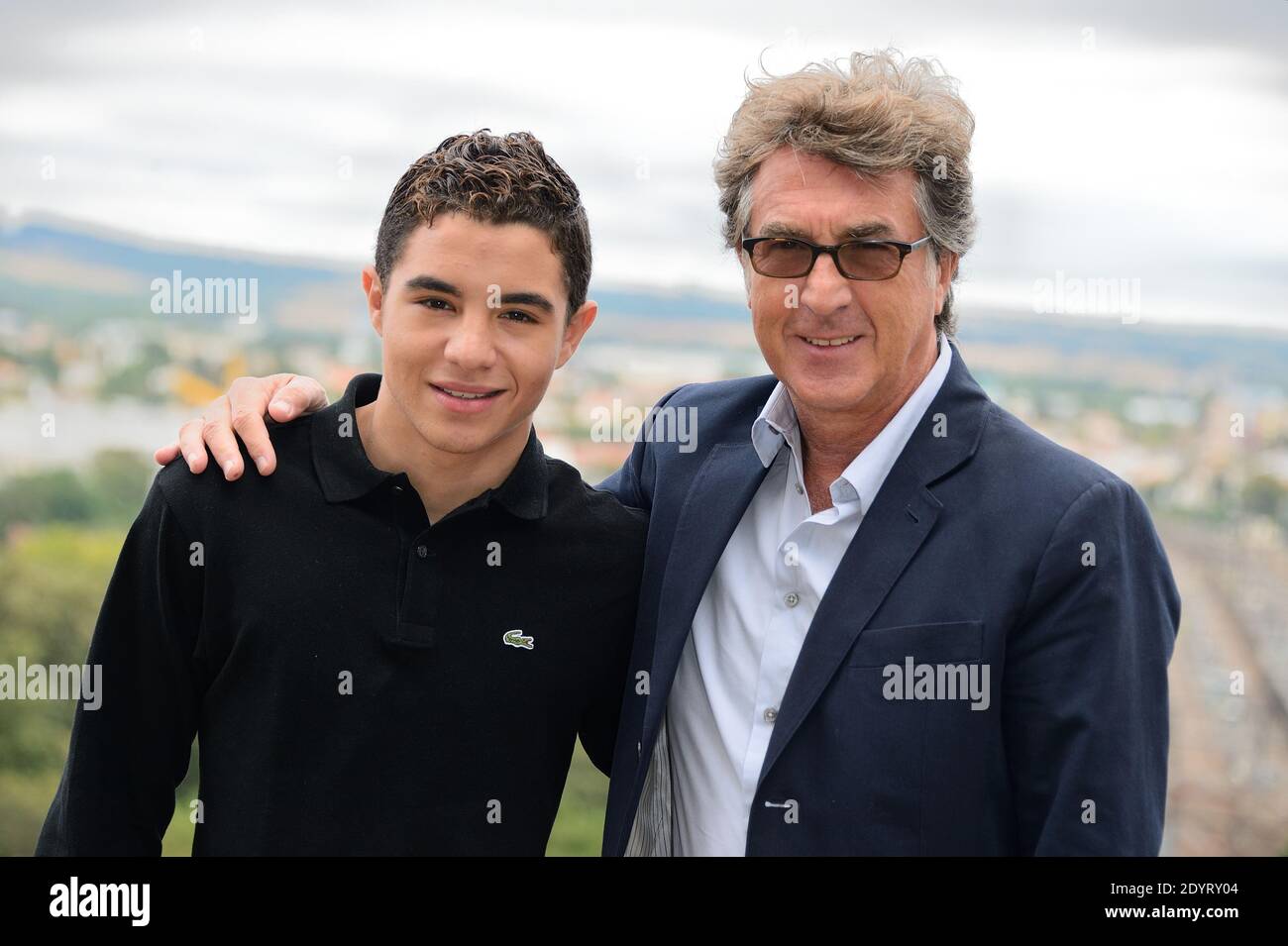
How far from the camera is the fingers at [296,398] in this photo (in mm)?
2898

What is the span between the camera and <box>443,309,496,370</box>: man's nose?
2740 mm

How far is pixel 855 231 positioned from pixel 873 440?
490mm

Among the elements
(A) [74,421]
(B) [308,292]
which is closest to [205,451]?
(B) [308,292]

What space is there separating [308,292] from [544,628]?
26364 mm

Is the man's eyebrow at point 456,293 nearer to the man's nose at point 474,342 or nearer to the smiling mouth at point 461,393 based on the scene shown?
the man's nose at point 474,342

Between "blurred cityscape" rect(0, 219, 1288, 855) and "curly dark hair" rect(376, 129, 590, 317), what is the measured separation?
19946 millimetres

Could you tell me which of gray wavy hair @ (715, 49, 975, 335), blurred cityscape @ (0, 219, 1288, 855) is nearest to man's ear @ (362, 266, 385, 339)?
gray wavy hair @ (715, 49, 975, 335)

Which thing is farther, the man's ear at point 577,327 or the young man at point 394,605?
the man's ear at point 577,327

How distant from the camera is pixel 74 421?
2814 centimetres

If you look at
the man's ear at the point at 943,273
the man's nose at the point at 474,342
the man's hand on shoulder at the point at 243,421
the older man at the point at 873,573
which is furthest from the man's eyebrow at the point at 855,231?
the man's hand on shoulder at the point at 243,421

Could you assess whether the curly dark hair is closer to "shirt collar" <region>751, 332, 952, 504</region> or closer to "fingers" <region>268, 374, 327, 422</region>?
"fingers" <region>268, 374, 327, 422</region>

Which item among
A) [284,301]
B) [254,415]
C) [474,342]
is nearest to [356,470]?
[254,415]

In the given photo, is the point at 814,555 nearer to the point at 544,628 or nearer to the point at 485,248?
the point at 544,628

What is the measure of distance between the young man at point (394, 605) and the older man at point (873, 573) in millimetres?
188
